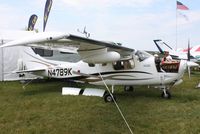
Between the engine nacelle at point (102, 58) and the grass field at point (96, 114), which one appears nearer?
the grass field at point (96, 114)

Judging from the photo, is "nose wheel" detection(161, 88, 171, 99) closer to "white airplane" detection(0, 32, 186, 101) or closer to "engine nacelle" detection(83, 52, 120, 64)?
"white airplane" detection(0, 32, 186, 101)

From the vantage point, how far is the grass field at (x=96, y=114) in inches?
250

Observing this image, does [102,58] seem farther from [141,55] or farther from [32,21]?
[32,21]

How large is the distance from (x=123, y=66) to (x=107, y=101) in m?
1.48

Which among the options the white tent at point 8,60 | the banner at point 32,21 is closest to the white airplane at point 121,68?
the white tent at point 8,60

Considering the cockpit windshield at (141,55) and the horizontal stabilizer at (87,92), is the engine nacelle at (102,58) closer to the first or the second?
the cockpit windshield at (141,55)

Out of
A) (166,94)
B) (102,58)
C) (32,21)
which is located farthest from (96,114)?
(32,21)

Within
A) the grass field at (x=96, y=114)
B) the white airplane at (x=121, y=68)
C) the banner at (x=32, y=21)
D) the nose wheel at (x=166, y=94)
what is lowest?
the grass field at (x=96, y=114)

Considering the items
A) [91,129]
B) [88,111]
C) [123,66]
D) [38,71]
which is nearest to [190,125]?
[91,129]

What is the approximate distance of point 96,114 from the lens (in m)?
7.70

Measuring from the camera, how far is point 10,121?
713 cm

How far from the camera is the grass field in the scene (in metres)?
6.35

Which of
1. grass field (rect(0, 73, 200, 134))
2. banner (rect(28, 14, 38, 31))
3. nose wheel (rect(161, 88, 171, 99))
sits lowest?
grass field (rect(0, 73, 200, 134))

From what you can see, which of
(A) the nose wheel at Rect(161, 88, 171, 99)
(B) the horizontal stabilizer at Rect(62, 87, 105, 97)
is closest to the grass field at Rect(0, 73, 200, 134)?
(A) the nose wheel at Rect(161, 88, 171, 99)
